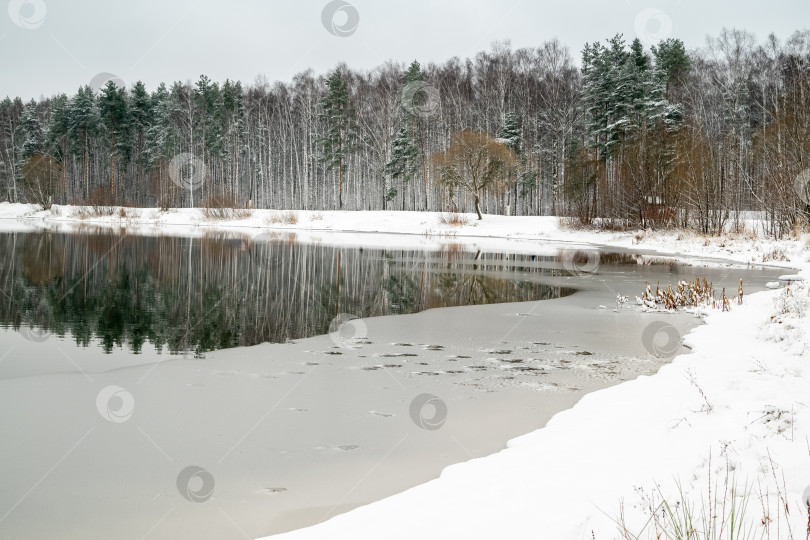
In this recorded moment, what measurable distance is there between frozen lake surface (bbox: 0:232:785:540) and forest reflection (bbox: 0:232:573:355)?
0.29 feet

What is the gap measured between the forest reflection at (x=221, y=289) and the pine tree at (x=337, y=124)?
31927 mm

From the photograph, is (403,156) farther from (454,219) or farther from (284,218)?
(284,218)

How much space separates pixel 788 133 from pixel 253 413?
28656 millimetres

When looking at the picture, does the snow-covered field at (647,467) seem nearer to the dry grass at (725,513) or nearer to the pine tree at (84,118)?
the dry grass at (725,513)

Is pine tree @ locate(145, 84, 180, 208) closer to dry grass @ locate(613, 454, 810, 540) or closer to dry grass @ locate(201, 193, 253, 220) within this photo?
dry grass @ locate(201, 193, 253, 220)

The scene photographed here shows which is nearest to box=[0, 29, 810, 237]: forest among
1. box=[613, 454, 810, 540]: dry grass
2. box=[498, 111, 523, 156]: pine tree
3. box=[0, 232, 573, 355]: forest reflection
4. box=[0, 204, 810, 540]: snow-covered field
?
box=[498, 111, 523, 156]: pine tree

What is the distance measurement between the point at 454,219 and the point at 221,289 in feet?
112

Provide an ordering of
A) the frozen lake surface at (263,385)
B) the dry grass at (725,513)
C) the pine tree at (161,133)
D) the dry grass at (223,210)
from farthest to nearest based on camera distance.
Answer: the pine tree at (161,133) → the dry grass at (223,210) → the frozen lake surface at (263,385) → the dry grass at (725,513)

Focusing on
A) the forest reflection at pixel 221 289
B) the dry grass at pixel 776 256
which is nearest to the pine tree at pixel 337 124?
the forest reflection at pixel 221 289

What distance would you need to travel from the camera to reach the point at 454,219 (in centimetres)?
4834

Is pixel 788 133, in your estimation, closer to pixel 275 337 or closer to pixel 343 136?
pixel 275 337

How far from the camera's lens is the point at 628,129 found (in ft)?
148

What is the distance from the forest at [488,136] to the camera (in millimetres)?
36938

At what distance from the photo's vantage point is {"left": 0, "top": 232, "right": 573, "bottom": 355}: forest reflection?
10602mm
